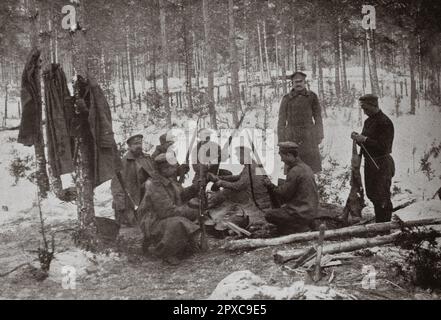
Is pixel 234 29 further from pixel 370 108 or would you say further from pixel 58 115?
pixel 58 115

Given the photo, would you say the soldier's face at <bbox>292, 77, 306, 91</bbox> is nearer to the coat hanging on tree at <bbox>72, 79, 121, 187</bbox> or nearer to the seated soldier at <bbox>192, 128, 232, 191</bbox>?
the seated soldier at <bbox>192, 128, 232, 191</bbox>

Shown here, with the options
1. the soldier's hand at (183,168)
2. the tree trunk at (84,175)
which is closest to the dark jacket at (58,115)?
the tree trunk at (84,175)

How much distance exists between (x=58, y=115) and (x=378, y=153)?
4.08m

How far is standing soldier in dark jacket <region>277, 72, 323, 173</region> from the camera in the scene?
24.0 ft

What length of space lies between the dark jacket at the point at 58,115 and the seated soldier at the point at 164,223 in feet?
3.42

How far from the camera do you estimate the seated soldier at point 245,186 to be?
6496mm

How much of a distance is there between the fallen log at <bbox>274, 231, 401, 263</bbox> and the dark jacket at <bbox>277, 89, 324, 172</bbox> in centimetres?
259

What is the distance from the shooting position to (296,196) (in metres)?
5.75

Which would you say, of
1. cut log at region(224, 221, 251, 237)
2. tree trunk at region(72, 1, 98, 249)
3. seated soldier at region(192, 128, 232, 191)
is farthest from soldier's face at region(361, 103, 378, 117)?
tree trunk at region(72, 1, 98, 249)

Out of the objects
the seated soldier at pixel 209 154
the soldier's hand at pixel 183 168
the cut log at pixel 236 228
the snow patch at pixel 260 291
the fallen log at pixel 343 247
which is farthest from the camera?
the soldier's hand at pixel 183 168

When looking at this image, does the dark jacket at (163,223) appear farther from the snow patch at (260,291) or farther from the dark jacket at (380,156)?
the dark jacket at (380,156)

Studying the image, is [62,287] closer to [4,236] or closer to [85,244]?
[85,244]
